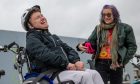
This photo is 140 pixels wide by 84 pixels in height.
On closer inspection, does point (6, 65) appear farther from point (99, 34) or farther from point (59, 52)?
point (59, 52)

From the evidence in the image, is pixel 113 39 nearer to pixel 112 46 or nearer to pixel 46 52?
pixel 112 46

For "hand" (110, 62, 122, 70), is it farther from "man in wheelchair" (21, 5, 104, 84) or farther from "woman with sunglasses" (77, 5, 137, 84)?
"man in wheelchair" (21, 5, 104, 84)

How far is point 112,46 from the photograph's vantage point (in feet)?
18.0

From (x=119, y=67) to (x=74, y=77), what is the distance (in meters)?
1.46

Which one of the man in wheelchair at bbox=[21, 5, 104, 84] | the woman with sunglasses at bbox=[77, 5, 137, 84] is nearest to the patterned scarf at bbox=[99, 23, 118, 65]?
the woman with sunglasses at bbox=[77, 5, 137, 84]

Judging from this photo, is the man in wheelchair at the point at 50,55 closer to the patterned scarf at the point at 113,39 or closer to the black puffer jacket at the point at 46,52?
the black puffer jacket at the point at 46,52

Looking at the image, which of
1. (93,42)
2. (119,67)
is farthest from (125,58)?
(93,42)

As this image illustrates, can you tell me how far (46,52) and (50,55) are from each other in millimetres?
54

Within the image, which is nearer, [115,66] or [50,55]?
[50,55]

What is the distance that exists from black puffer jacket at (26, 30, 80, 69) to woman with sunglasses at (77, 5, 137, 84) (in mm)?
809

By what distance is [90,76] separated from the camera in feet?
13.8

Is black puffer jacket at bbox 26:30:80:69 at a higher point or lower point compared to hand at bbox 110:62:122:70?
higher

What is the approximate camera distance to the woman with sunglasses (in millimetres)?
5539

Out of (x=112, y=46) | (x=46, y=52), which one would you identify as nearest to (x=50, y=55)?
(x=46, y=52)
